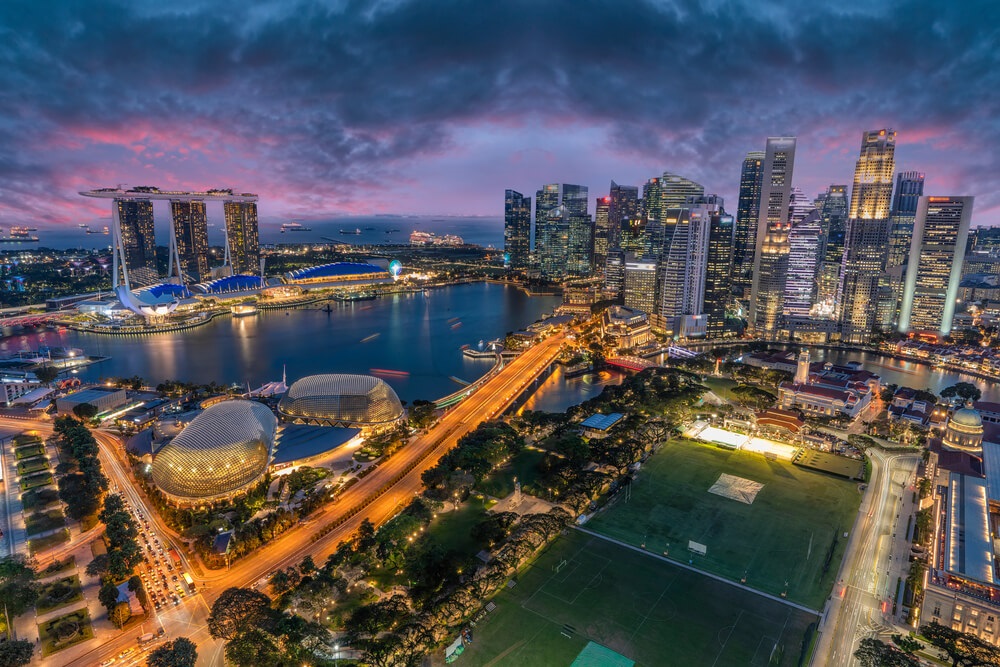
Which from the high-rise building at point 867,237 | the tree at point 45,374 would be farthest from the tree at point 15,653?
the high-rise building at point 867,237

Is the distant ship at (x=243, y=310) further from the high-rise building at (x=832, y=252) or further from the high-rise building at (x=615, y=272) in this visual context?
the high-rise building at (x=832, y=252)

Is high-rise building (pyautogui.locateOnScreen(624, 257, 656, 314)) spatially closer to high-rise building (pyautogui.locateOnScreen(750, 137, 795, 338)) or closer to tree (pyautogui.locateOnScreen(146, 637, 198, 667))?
high-rise building (pyautogui.locateOnScreen(750, 137, 795, 338))

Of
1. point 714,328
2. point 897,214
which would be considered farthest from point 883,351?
point 897,214

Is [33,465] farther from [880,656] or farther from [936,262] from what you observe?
[936,262]

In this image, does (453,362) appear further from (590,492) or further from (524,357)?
(590,492)

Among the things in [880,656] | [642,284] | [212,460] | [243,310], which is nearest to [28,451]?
[212,460]

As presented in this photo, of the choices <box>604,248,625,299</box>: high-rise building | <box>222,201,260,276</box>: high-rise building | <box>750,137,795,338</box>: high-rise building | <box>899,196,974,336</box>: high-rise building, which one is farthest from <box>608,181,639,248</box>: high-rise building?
<box>222,201,260,276</box>: high-rise building
